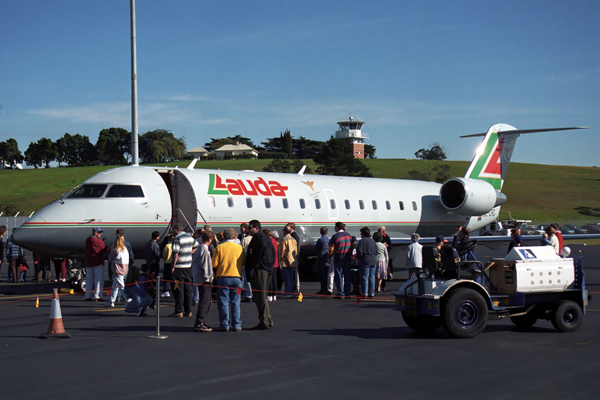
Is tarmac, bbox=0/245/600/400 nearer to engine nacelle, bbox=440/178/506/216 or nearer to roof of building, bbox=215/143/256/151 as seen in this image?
engine nacelle, bbox=440/178/506/216

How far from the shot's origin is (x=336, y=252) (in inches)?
566

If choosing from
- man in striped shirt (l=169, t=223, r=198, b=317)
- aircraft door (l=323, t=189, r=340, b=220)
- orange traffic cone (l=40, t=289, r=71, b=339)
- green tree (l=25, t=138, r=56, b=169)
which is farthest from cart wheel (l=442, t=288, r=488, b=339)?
green tree (l=25, t=138, r=56, b=169)

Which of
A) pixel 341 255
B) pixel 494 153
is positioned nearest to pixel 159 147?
pixel 494 153

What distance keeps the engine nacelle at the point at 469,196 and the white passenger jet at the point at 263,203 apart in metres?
0.04

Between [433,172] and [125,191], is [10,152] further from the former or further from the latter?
[125,191]

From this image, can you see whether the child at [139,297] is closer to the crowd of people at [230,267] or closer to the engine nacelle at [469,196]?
the crowd of people at [230,267]

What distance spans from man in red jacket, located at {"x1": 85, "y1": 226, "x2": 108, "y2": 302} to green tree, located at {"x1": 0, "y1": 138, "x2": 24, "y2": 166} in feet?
366

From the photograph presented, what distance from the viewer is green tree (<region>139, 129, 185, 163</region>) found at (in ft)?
367

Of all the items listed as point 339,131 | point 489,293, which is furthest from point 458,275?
point 339,131

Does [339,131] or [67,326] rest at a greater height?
[339,131]

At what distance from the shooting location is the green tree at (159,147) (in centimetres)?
11200

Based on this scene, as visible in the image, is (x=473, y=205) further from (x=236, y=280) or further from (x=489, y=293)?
(x=236, y=280)

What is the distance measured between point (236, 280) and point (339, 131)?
107m

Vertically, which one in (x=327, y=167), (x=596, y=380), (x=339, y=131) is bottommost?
(x=596, y=380)
